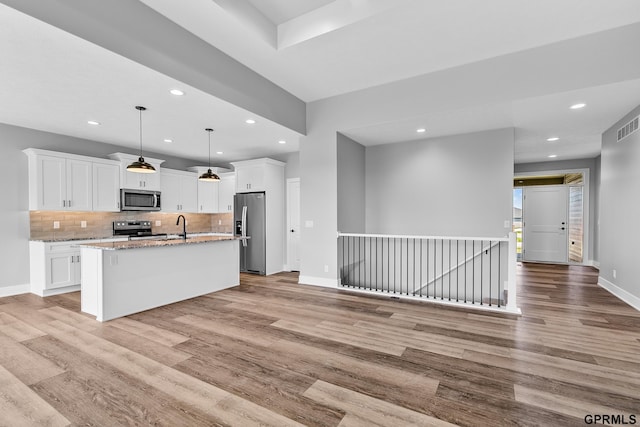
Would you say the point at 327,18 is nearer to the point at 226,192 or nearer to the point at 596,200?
the point at 226,192

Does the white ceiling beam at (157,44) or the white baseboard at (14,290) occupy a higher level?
the white ceiling beam at (157,44)

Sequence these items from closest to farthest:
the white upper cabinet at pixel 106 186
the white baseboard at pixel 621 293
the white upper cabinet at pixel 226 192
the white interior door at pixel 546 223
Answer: the white baseboard at pixel 621 293 → the white upper cabinet at pixel 106 186 → the white upper cabinet at pixel 226 192 → the white interior door at pixel 546 223

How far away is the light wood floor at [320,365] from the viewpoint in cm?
189

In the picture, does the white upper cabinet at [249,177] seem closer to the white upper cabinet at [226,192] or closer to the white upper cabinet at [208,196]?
the white upper cabinet at [226,192]

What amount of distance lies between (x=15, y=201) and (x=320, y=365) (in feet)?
19.0

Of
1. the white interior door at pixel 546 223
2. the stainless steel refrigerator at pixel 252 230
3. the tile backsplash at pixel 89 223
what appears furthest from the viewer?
the white interior door at pixel 546 223

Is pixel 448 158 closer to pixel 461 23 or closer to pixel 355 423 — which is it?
pixel 461 23

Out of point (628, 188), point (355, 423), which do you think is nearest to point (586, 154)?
point (628, 188)

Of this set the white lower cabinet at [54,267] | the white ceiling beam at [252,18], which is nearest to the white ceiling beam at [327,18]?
the white ceiling beam at [252,18]

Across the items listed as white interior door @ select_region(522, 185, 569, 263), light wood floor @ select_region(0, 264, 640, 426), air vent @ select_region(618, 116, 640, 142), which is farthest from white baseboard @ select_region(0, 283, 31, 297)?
white interior door @ select_region(522, 185, 569, 263)

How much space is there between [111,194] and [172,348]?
4.37 metres

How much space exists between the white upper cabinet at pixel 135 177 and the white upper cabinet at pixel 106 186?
104 millimetres

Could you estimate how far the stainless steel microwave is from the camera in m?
6.00
